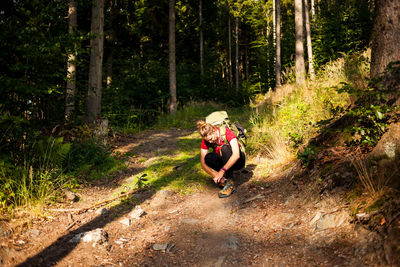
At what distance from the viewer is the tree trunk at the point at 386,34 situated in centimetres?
357

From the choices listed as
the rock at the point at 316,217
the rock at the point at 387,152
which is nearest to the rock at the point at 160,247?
the rock at the point at 316,217

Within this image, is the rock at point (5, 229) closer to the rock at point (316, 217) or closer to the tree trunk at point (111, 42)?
the rock at point (316, 217)

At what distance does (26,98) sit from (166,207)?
3088 mm

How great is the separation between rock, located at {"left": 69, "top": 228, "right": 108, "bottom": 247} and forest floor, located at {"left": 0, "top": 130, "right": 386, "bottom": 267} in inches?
0.5

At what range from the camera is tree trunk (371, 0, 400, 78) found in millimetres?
3568

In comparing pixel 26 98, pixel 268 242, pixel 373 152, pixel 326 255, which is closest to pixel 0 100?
pixel 26 98

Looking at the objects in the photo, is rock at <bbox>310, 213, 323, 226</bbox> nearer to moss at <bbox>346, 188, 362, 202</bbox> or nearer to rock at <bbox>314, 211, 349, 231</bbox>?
rock at <bbox>314, 211, 349, 231</bbox>

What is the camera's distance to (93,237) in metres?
3.35

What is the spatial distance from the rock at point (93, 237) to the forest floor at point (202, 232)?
13 mm

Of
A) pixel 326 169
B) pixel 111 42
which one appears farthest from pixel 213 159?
pixel 111 42

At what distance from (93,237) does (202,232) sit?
1.42 metres

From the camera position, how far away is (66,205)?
4.39 meters

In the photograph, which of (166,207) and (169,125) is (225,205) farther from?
(169,125)

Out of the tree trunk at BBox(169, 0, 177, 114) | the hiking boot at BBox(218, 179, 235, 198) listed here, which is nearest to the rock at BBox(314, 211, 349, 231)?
the hiking boot at BBox(218, 179, 235, 198)
